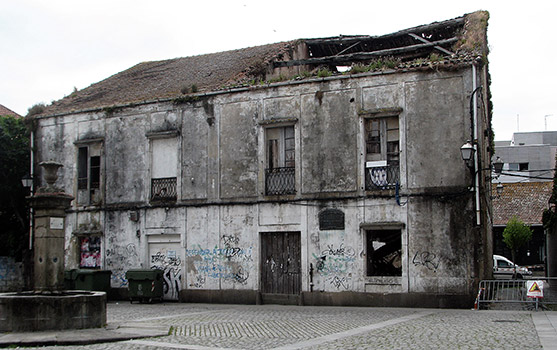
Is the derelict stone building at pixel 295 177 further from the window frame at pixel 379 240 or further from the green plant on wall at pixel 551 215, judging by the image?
the green plant on wall at pixel 551 215

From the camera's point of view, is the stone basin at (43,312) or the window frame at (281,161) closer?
the stone basin at (43,312)

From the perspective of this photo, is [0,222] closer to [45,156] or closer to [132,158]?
[45,156]

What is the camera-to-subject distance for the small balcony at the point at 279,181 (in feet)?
66.8

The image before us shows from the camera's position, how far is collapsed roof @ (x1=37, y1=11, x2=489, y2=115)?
22791 millimetres

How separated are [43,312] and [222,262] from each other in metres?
9.27

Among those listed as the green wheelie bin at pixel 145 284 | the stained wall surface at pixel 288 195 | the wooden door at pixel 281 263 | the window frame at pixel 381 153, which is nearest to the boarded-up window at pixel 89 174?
the stained wall surface at pixel 288 195

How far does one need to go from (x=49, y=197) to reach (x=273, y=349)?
19.6 ft

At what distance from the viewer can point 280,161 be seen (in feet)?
68.3

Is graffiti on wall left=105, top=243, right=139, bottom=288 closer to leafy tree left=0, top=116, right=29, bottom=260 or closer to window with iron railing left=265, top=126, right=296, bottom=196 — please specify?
window with iron railing left=265, top=126, right=296, bottom=196

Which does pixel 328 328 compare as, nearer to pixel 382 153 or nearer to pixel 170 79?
pixel 382 153

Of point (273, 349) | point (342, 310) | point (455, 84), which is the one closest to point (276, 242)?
point (342, 310)

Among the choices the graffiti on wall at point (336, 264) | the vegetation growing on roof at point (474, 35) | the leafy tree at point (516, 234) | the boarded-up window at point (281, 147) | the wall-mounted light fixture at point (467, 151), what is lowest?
Answer: the graffiti on wall at point (336, 264)

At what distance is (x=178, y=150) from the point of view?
22250 millimetres

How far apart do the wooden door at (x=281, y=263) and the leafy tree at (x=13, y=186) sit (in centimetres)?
1195
